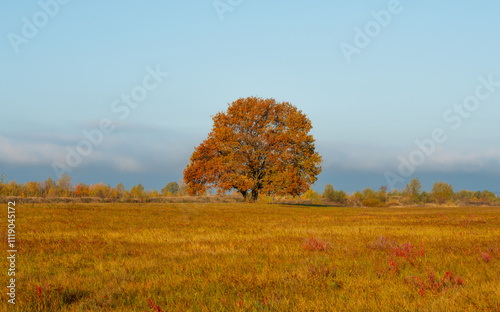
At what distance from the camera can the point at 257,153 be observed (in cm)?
4328

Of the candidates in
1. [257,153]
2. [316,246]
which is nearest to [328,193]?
[257,153]

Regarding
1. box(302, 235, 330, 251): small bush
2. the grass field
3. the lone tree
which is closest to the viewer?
the grass field

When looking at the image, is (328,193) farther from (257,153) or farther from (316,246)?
(316,246)

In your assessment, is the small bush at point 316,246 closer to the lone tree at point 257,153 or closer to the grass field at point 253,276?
the grass field at point 253,276

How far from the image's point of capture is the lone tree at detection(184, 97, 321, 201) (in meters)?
41.4

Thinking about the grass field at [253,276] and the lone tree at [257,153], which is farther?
the lone tree at [257,153]

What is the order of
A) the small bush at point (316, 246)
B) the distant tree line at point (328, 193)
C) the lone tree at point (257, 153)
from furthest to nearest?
the distant tree line at point (328, 193)
the lone tree at point (257, 153)
the small bush at point (316, 246)

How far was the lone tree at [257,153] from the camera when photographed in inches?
1630

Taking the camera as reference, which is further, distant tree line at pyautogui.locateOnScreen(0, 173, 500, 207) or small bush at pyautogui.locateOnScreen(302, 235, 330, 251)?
distant tree line at pyautogui.locateOnScreen(0, 173, 500, 207)

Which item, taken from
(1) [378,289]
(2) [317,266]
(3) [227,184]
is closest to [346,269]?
(2) [317,266]

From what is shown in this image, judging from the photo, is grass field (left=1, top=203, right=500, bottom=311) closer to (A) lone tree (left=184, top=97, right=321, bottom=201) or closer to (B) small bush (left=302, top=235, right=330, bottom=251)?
(B) small bush (left=302, top=235, right=330, bottom=251)

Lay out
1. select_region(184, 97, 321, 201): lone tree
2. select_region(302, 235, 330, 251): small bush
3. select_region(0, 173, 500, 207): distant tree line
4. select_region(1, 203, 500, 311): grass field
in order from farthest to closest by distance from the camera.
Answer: select_region(0, 173, 500, 207): distant tree line, select_region(184, 97, 321, 201): lone tree, select_region(302, 235, 330, 251): small bush, select_region(1, 203, 500, 311): grass field

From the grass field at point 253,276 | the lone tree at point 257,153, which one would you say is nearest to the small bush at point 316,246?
the grass field at point 253,276

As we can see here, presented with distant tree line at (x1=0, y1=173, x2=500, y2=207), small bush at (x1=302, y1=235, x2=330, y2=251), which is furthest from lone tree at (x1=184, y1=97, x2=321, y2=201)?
small bush at (x1=302, y1=235, x2=330, y2=251)
